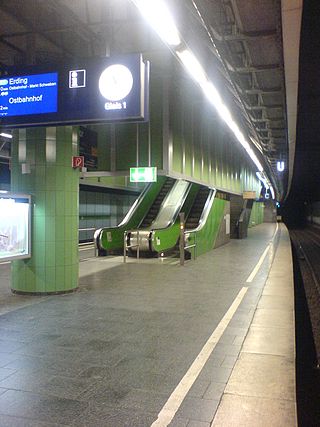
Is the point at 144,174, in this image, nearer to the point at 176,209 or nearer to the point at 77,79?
the point at 77,79

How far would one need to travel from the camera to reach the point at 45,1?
24.5 ft

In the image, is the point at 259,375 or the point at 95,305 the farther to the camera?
the point at 95,305

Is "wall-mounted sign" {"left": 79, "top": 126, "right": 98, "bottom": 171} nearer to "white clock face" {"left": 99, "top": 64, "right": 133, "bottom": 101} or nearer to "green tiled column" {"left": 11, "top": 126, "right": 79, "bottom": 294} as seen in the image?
"green tiled column" {"left": 11, "top": 126, "right": 79, "bottom": 294}

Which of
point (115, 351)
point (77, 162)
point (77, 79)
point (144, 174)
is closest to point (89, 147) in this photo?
point (144, 174)

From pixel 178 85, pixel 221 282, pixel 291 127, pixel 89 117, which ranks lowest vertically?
pixel 221 282

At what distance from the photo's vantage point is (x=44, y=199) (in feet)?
23.6

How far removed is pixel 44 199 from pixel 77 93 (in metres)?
2.07

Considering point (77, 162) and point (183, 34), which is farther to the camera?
point (77, 162)

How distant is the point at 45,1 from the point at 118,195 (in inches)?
593

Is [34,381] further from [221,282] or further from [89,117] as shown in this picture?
[221,282]

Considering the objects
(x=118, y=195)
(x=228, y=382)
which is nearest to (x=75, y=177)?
(x=228, y=382)

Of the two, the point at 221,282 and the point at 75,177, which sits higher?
the point at 75,177

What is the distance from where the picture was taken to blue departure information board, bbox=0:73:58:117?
621 centimetres

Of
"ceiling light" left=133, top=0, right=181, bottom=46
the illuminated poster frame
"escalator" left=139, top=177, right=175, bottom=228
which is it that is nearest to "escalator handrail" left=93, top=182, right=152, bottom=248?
"escalator" left=139, top=177, right=175, bottom=228
